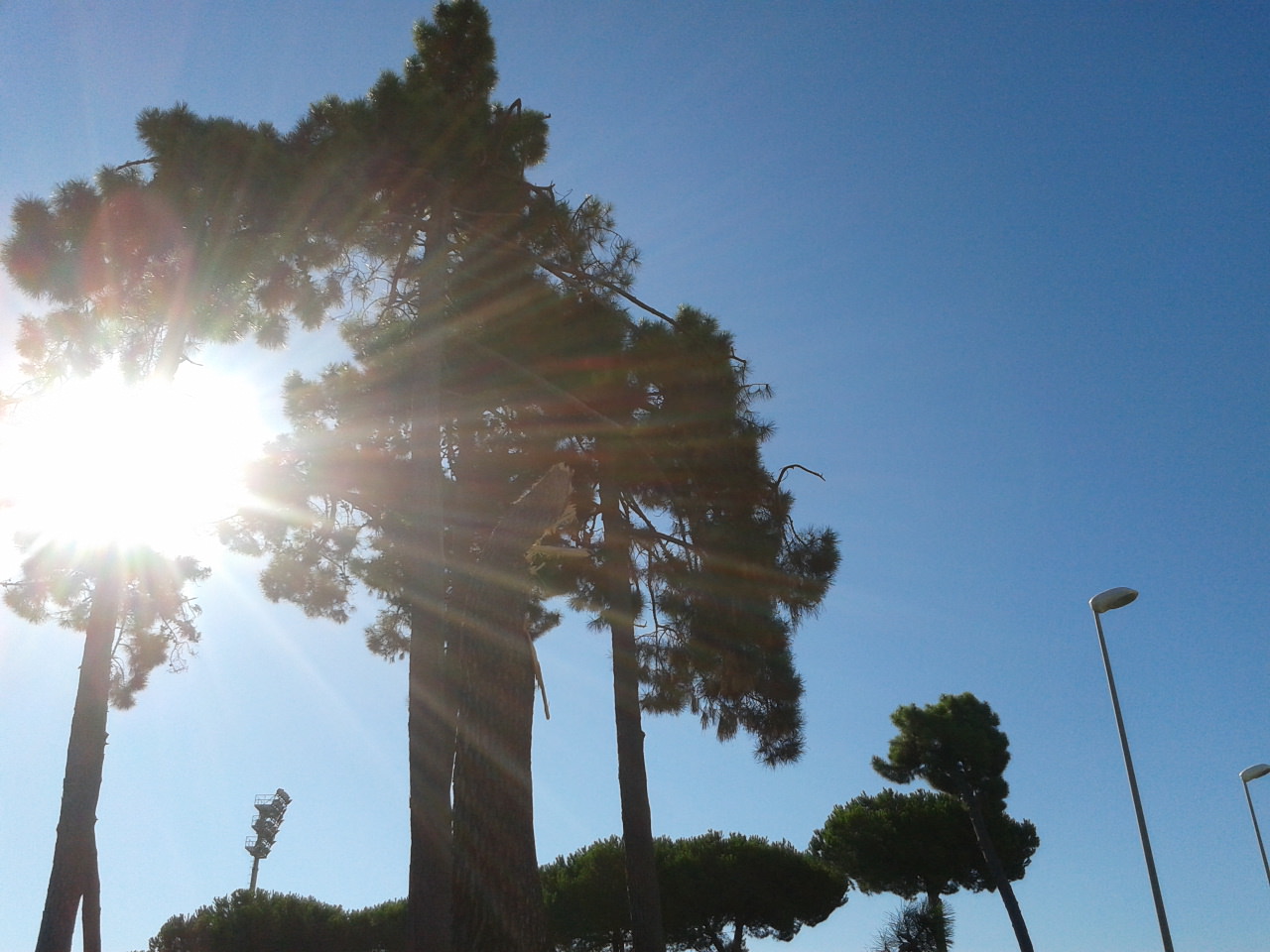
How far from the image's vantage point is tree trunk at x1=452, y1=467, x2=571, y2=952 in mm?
4031

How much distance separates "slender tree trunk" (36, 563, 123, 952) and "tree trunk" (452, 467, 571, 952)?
565cm

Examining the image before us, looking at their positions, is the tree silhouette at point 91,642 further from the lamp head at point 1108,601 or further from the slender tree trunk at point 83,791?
the lamp head at point 1108,601

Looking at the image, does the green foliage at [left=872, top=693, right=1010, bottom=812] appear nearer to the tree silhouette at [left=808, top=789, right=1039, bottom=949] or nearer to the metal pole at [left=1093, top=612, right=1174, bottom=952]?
the tree silhouette at [left=808, top=789, right=1039, bottom=949]

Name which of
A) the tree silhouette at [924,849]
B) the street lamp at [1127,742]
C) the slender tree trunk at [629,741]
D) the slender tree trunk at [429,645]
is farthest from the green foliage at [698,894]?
the slender tree trunk at [429,645]

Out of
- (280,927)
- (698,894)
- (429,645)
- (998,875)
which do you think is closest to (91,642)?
(429,645)

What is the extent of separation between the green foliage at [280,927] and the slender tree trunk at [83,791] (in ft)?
31.7

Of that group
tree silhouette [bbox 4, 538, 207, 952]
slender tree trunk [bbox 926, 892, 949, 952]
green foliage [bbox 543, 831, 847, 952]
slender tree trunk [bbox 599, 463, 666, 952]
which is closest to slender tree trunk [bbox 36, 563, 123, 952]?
tree silhouette [bbox 4, 538, 207, 952]

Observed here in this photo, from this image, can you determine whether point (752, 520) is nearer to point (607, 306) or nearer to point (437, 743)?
point (607, 306)

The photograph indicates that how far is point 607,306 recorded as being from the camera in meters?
11.1

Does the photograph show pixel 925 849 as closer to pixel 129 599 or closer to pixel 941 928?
pixel 941 928

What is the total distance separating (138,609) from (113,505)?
2.39m

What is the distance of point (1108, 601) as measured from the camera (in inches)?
484

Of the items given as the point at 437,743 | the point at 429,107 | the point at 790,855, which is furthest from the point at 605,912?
the point at 429,107

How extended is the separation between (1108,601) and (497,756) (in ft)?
34.6
